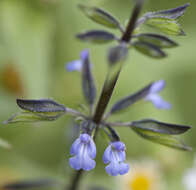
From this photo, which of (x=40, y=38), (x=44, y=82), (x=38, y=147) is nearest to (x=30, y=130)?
(x=38, y=147)

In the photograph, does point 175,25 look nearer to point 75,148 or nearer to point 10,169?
point 75,148

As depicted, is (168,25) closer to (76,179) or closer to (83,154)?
(83,154)

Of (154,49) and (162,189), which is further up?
(154,49)

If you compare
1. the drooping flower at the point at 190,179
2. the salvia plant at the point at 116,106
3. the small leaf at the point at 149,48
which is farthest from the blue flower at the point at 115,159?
the drooping flower at the point at 190,179

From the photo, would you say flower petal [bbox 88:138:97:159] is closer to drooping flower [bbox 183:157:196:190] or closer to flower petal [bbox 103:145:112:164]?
flower petal [bbox 103:145:112:164]

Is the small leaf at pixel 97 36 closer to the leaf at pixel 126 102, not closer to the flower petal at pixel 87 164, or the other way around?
the leaf at pixel 126 102

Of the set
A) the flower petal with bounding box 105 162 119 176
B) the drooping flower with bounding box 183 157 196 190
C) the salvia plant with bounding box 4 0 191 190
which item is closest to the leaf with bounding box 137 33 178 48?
the salvia plant with bounding box 4 0 191 190
